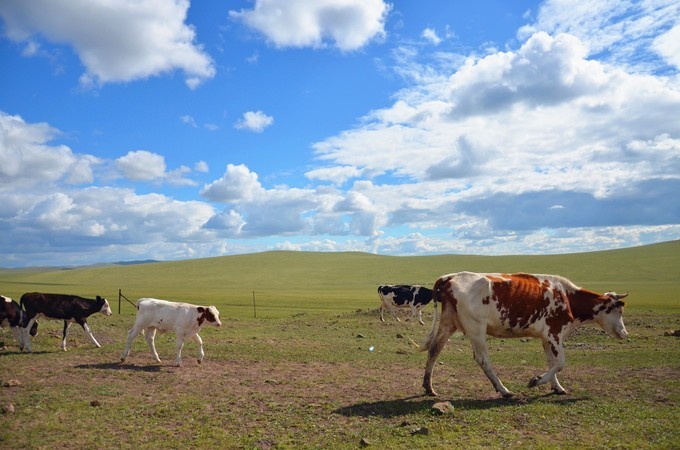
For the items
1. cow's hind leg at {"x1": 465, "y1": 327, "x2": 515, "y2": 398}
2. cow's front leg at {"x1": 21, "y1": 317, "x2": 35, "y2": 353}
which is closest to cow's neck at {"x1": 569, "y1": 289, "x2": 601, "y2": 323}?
cow's hind leg at {"x1": 465, "y1": 327, "x2": 515, "y2": 398}

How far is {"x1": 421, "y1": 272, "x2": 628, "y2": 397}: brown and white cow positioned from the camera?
36.6 feet

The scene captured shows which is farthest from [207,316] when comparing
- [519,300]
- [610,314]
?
[610,314]

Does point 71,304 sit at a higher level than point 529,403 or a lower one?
higher

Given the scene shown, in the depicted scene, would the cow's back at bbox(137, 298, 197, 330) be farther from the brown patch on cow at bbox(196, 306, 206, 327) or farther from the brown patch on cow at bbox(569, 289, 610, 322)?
the brown patch on cow at bbox(569, 289, 610, 322)

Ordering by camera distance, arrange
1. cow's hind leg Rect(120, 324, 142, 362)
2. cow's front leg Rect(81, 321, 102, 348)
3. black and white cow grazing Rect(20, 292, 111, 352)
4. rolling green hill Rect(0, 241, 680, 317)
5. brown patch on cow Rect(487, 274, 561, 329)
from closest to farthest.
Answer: brown patch on cow Rect(487, 274, 561, 329) → cow's hind leg Rect(120, 324, 142, 362) → black and white cow grazing Rect(20, 292, 111, 352) → cow's front leg Rect(81, 321, 102, 348) → rolling green hill Rect(0, 241, 680, 317)

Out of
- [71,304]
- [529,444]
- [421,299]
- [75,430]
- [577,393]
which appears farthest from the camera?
[421,299]

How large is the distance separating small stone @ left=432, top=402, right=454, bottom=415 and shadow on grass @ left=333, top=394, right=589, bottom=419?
374 millimetres

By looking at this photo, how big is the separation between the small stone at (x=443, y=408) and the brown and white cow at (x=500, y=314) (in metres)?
1.52

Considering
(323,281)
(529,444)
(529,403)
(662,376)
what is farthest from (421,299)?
(323,281)

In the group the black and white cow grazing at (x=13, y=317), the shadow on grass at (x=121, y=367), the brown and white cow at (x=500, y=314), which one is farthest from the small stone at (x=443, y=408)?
the black and white cow grazing at (x=13, y=317)

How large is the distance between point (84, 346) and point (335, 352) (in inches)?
358

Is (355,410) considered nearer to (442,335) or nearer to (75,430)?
(442,335)

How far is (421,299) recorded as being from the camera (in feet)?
108

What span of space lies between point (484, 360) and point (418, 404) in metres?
1.77
